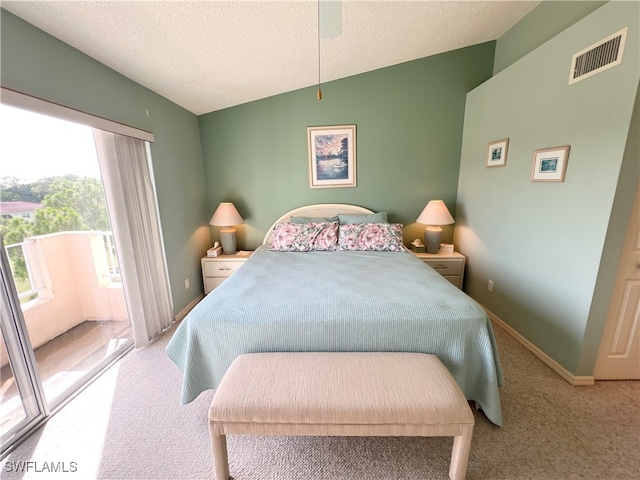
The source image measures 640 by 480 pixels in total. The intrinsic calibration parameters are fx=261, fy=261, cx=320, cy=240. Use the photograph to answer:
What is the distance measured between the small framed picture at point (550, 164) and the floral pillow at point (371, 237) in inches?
48.4

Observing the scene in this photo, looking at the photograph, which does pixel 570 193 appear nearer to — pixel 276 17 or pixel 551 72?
pixel 551 72

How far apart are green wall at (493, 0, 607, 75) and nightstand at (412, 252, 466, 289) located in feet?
6.66

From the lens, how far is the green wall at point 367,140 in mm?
2957

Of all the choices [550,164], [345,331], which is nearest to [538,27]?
[550,164]

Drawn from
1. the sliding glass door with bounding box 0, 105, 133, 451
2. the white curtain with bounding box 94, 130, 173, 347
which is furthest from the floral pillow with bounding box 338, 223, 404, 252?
the sliding glass door with bounding box 0, 105, 133, 451

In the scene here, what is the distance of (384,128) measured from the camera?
308 centimetres

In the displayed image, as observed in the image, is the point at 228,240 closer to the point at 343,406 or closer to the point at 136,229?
the point at 136,229

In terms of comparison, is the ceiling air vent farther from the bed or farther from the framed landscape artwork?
the framed landscape artwork

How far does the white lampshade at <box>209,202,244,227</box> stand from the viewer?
306cm

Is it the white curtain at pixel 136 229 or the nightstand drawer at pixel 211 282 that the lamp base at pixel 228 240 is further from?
the white curtain at pixel 136 229

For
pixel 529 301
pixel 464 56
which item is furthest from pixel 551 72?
pixel 529 301

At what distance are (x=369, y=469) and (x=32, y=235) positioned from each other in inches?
94.8
